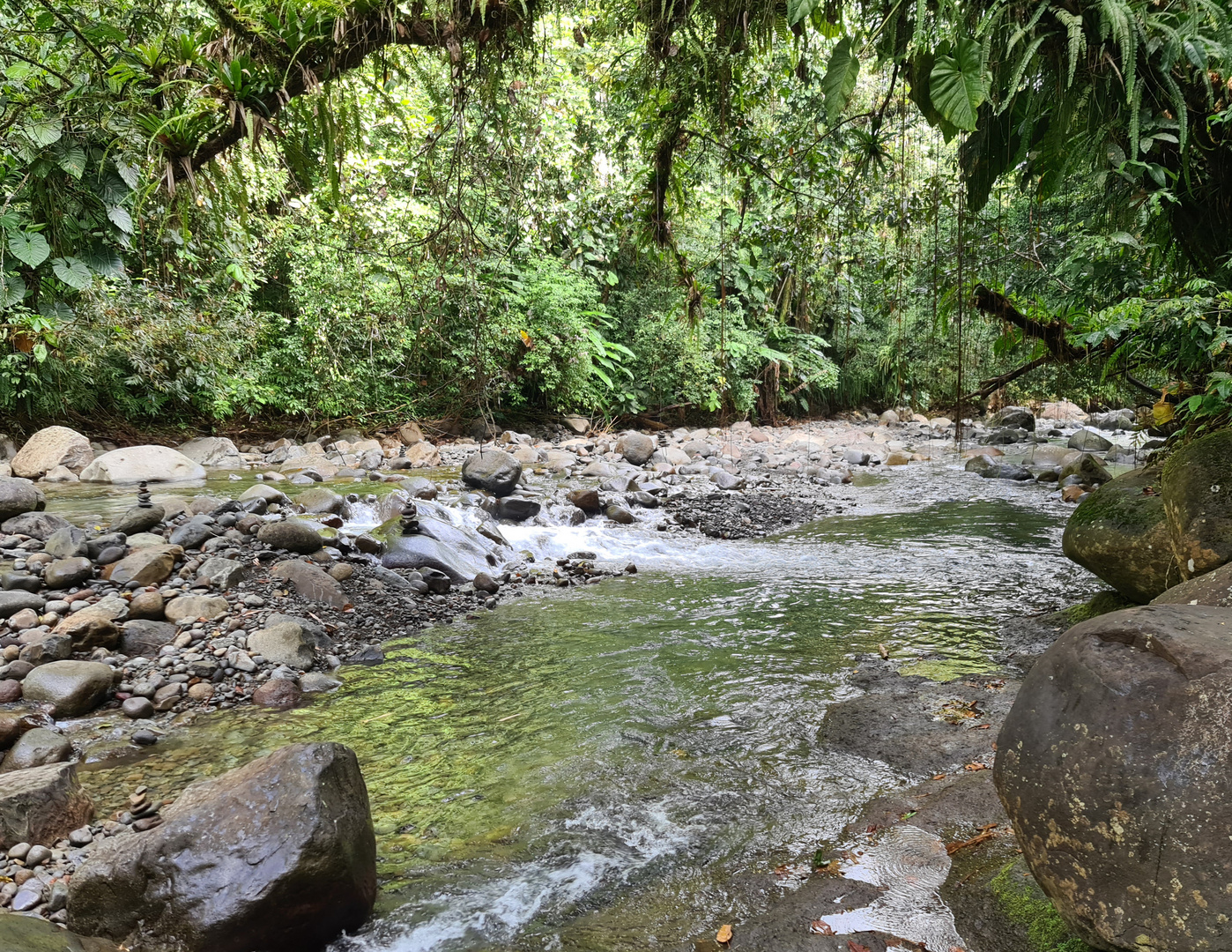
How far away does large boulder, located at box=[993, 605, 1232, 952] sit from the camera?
1.80 m

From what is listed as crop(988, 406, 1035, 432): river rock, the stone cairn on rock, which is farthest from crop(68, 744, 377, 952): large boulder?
crop(988, 406, 1035, 432): river rock

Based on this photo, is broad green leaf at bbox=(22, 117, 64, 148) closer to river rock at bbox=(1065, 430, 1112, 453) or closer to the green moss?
the green moss

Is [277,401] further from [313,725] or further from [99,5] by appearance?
[313,725]

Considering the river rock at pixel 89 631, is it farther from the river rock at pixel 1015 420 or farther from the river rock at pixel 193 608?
the river rock at pixel 1015 420

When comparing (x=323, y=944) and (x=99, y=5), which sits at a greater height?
(x=99, y=5)

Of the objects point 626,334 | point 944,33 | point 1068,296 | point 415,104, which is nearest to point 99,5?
point 944,33

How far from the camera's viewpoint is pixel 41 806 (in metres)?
3.27

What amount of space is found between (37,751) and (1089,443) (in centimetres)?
1822

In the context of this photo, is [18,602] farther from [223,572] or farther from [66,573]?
[223,572]

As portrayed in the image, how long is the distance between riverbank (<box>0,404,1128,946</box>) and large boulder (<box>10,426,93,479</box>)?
5.31ft

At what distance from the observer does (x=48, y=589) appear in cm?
604

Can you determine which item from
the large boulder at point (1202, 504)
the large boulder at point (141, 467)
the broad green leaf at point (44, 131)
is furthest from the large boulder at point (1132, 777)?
the large boulder at point (141, 467)

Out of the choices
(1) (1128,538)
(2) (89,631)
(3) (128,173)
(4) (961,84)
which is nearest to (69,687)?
(2) (89,631)

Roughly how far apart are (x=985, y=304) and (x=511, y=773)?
5.88 m
